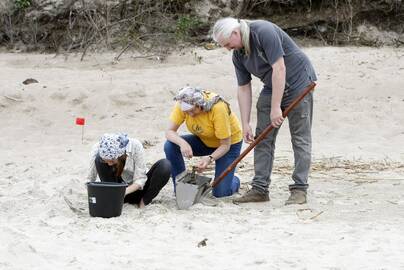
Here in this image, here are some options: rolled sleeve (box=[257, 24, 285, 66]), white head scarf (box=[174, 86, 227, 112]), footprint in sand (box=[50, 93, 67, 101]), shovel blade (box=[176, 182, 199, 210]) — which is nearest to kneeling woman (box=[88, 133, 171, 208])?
shovel blade (box=[176, 182, 199, 210])

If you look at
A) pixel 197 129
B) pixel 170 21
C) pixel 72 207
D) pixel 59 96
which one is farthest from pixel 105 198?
pixel 170 21

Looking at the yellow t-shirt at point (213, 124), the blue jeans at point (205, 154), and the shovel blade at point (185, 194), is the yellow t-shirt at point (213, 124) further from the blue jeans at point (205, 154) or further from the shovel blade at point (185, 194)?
the shovel blade at point (185, 194)

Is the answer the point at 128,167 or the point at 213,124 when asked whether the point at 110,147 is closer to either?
the point at 128,167

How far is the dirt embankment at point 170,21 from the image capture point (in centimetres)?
1052

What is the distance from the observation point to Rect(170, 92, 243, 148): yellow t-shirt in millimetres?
4953

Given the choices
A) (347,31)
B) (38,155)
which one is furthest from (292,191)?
(347,31)

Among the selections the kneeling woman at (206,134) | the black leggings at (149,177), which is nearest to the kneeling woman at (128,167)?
the black leggings at (149,177)

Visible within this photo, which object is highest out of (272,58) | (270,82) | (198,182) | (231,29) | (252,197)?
(231,29)

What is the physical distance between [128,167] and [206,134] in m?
0.59

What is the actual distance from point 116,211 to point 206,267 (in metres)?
1.10

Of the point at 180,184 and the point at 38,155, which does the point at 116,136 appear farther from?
the point at 38,155

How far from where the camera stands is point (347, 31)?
10570 mm

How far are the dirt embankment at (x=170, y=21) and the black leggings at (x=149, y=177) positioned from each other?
18.2 ft

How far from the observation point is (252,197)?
17.0ft
